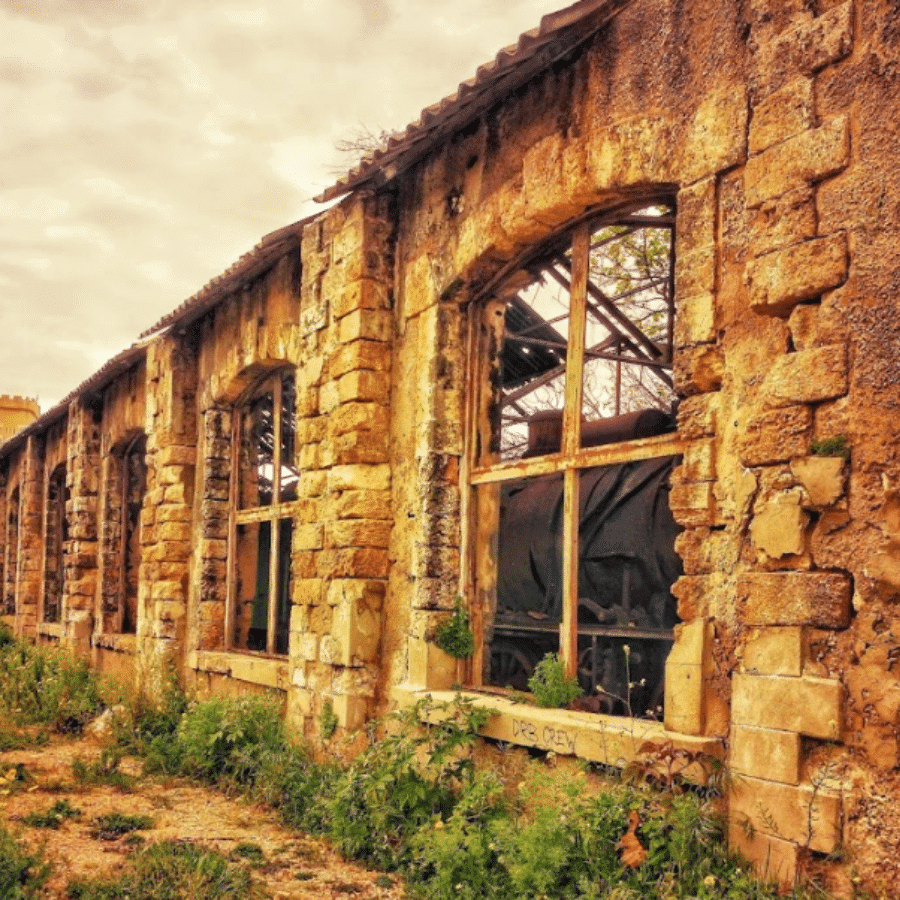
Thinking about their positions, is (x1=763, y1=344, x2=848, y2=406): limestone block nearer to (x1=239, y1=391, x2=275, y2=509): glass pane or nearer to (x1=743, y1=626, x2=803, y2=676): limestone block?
(x1=743, y1=626, x2=803, y2=676): limestone block

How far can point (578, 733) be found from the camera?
15.0 ft

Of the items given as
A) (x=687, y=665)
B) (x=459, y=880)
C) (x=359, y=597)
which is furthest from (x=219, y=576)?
(x=687, y=665)

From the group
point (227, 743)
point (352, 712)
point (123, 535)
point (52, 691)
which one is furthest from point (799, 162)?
point (123, 535)

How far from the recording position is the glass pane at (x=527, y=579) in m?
7.13

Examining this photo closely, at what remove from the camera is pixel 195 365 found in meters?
9.57

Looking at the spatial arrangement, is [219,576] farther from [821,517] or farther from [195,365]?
[821,517]

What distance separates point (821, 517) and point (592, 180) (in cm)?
204

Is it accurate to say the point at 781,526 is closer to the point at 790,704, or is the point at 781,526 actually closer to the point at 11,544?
the point at 790,704

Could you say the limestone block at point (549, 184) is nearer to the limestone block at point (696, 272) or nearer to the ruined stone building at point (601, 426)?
the ruined stone building at point (601, 426)

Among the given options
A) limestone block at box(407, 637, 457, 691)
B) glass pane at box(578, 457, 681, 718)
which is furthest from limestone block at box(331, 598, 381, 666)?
glass pane at box(578, 457, 681, 718)

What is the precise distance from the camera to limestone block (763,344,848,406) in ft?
11.8

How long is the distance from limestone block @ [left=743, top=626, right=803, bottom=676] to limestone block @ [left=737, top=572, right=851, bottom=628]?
4cm

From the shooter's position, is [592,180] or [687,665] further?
[592,180]

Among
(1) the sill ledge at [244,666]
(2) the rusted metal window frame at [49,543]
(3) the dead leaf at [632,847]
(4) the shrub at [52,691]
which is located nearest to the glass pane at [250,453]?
(1) the sill ledge at [244,666]
